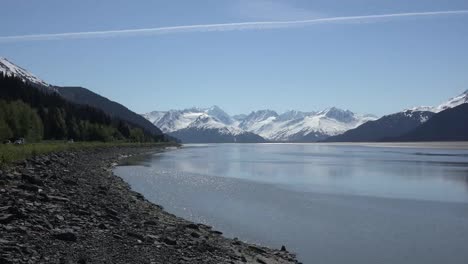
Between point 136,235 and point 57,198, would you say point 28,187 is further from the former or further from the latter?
point 136,235

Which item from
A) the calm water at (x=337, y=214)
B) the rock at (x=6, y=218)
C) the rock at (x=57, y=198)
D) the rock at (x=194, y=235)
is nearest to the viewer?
the rock at (x=6, y=218)

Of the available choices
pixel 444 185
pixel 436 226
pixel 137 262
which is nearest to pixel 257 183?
pixel 444 185

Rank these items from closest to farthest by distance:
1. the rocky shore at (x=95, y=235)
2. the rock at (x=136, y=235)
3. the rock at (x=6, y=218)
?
the rocky shore at (x=95, y=235) → the rock at (x=6, y=218) → the rock at (x=136, y=235)

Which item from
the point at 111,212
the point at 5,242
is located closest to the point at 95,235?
the point at 5,242

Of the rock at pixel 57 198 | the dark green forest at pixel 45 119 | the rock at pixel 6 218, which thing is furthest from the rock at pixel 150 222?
the dark green forest at pixel 45 119

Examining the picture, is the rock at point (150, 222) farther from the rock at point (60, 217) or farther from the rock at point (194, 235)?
the rock at point (60, 217)

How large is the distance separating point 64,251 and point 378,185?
38.6m

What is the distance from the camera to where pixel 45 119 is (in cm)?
12656

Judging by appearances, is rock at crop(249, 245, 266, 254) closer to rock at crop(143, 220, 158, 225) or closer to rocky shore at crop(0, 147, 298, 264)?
rocky shore at crop(0, 147, 298, 264)

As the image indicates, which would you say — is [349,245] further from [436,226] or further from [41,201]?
[41,201]

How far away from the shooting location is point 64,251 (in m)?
12.7

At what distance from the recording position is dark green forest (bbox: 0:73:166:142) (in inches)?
3885

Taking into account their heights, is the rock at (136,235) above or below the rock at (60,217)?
below

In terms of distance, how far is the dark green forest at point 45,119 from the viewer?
98.7 m
